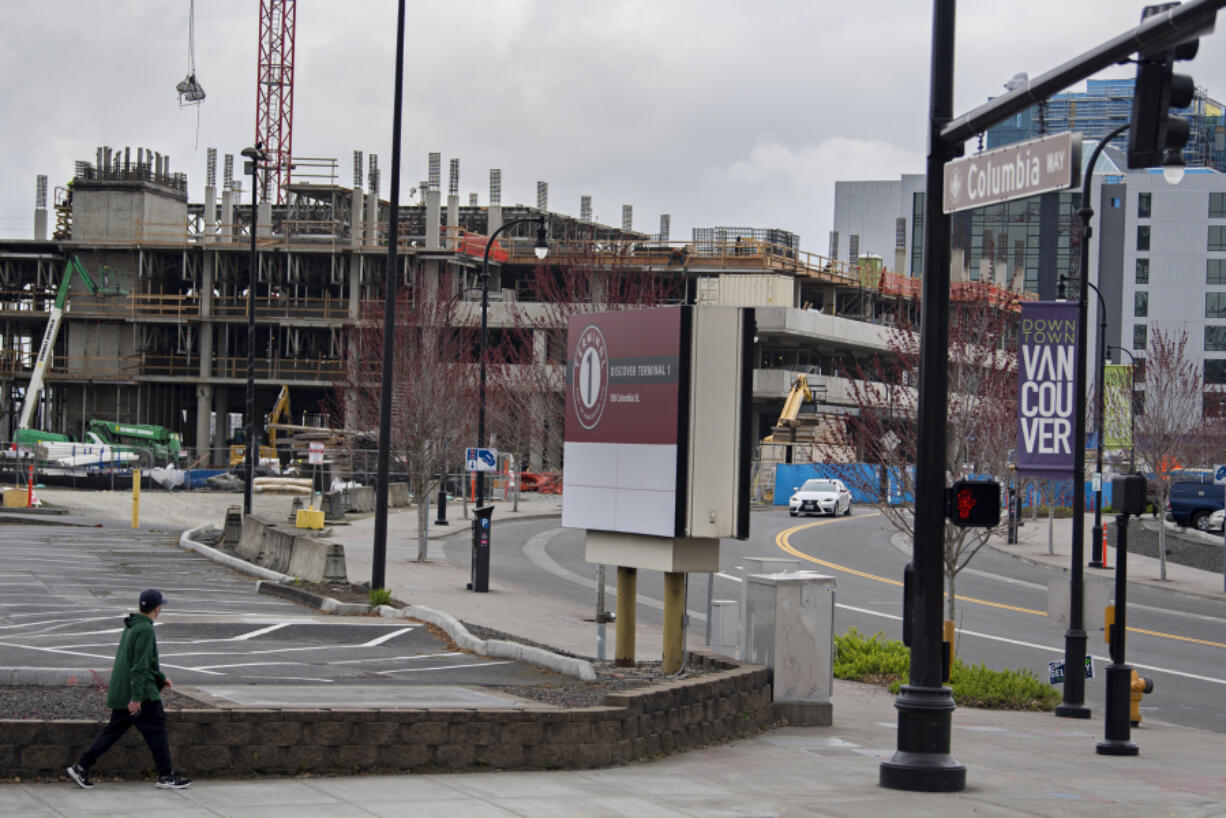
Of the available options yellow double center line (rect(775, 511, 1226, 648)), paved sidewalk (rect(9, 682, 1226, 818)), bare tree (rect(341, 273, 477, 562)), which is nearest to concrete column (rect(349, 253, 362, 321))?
bare tree (rect(341, 273, 477, 562))

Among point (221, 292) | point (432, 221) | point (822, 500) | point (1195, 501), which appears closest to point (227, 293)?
point (221, 292)

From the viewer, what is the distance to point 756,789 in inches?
429

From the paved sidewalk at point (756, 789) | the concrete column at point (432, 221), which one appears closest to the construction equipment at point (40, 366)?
the concrete column at point (432, 221)

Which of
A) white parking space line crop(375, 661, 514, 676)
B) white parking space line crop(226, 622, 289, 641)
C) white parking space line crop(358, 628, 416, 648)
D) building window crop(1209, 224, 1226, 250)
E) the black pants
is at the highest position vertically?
building window crop(1209, 224, 1226, 250)

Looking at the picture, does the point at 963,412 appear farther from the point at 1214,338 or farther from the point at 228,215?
the point at 1214,338

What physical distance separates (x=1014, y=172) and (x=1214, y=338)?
11069 centimetres

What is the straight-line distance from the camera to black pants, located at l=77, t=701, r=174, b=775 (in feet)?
31.3

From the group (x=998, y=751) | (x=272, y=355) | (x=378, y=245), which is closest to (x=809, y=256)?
(x=378, y=245)

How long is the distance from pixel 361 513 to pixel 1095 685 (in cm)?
3452

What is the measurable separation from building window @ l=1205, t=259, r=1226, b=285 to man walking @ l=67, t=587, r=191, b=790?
373 feet

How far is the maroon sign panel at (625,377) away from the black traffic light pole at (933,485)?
10.3 feet

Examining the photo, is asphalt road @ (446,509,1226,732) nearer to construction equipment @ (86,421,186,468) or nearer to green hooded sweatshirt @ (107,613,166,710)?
green hooded sweatshirt @ (107,613,166,710)

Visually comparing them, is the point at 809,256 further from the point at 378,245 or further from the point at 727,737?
the point at 727,737

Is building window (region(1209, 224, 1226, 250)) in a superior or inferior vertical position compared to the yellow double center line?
superior
